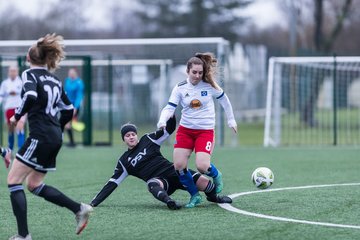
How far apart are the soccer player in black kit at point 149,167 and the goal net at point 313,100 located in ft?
44.3

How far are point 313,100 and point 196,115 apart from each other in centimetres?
1691

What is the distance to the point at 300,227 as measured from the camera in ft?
25.7

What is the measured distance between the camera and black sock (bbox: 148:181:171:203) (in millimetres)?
9219

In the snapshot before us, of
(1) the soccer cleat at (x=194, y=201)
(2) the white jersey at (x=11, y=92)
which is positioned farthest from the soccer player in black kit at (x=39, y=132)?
(2) the white jersey at (x=11, y=92)

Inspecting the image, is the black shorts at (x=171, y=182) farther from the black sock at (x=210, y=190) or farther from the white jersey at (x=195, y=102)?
the white jersey at (x=195, y=102)

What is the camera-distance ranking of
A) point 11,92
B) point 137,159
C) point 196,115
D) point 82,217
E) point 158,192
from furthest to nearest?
point 11,92 < point 137,159 < point 196,115 < point 158,192 < point 82,217

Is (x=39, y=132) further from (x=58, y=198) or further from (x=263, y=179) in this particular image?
A: (x=263, y=179)

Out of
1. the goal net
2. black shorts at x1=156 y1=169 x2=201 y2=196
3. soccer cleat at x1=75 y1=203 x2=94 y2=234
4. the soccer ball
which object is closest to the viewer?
soccer cleat at x1=75 y1=203 x2=94 y2=234

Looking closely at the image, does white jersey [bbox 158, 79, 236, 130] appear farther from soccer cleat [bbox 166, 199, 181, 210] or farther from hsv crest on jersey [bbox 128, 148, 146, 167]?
soccer cleat [bbox 166, 199, 181, 210]

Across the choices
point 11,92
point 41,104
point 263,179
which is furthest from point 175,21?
point 41,104

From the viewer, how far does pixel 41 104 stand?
→ 7434mm

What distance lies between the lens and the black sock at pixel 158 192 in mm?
9219

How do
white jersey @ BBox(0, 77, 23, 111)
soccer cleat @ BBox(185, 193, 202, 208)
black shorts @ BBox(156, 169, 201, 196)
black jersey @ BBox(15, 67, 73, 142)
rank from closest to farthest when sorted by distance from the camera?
black jersey @ BBox(15, 67, 73, 142), soccer cleat @ BBox(185, 193, 202, 208), black shorts @ BBox(156, 169, 201, 196), white jersey @ BBox(0, 77, 23, 111)

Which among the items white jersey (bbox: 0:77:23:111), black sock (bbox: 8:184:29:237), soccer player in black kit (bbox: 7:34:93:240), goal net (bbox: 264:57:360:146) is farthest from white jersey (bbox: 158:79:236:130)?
goal net (bbox: 264:57:360:146)
